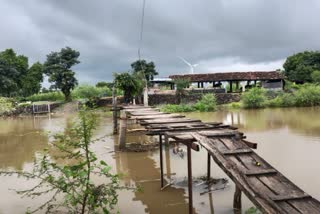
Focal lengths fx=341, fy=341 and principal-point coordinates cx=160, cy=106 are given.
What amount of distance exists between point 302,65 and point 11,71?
4072 cm

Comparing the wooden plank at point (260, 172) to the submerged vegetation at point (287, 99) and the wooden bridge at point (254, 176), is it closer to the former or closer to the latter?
the wooden bridge at point (254, 176)

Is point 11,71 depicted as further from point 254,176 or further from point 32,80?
point 254,176

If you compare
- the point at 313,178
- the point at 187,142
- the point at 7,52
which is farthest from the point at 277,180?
the point at 7,52

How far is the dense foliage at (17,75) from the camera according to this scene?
134 ft

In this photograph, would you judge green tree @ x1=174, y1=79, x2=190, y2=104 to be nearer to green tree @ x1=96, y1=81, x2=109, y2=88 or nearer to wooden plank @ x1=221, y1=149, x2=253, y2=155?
green tree @ x1=96, y1=81, x2=109, y2=88

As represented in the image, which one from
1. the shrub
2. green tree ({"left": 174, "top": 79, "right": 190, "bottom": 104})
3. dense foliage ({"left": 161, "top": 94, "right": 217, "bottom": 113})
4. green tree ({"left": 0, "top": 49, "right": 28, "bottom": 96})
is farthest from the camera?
green tree ({"left": 0, "top": 49, "right": 28, "bottom": 96})

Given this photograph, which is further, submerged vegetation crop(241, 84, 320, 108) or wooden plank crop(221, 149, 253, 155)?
submerged vegetation crop(241, 84, 320, 108)

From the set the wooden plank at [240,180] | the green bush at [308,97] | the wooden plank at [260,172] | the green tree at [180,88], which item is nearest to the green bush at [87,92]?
the green tree at [180,88]

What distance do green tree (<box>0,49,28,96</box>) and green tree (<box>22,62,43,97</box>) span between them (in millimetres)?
753

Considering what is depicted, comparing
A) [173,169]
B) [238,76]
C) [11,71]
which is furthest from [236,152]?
[11,71]

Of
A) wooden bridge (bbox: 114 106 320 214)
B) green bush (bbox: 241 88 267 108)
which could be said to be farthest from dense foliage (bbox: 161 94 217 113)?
wooden bridge (bbox: 114 106 320 214)

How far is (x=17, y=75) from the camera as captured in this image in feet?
144

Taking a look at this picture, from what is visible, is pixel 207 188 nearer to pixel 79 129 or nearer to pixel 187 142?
pixel 187 142

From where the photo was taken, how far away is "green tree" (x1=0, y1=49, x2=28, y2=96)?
40291 millimetres
